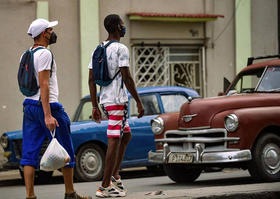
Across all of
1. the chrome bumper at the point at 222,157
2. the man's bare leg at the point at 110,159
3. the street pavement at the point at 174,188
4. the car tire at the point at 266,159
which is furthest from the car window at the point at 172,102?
the man's bare leg at the point at 110,159

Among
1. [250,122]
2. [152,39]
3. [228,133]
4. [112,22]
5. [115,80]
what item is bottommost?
[228,133]

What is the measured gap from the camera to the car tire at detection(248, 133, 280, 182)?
953cm

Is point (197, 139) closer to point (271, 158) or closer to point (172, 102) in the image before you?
point (271, 158)

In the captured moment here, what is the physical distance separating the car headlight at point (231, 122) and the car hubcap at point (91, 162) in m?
3.68

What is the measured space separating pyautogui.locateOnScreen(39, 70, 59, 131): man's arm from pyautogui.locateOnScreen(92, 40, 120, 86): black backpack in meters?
0.81

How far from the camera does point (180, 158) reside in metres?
9.88

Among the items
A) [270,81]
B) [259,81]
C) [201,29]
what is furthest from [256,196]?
[201,29]

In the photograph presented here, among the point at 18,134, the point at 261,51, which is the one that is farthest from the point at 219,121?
the point at 261,51

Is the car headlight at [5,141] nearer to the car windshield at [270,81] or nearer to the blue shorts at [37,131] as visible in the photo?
the car windshield at [270,81]

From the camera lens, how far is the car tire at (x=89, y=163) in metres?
12.6

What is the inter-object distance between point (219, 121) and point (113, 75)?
241 centimetres

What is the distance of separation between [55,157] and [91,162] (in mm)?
5832

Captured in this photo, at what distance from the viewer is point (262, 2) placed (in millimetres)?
20391

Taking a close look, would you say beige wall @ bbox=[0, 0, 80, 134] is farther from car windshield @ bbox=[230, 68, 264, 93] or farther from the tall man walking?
the tall man walking
